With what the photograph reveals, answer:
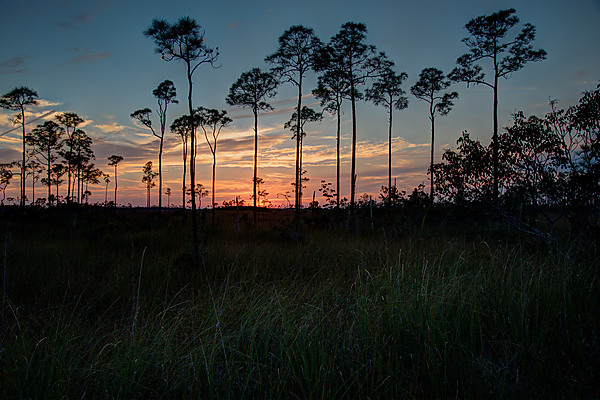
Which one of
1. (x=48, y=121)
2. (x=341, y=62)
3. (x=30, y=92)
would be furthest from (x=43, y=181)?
(x=341, y=62)

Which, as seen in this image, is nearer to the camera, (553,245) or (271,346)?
(271,346)

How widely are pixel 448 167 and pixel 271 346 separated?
A: 6.40m

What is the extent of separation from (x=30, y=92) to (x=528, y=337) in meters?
40.0

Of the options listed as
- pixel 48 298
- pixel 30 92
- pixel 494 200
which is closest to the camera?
pixel 48 298

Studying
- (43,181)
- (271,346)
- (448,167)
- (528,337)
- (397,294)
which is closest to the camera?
(528,337)

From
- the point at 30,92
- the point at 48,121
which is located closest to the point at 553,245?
the point at 30,92

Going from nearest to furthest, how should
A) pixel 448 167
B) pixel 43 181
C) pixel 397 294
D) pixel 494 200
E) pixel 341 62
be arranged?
pixel 397 294, pixel 494 200, pixel 448 167, pixel 341 62, pixel 43 181

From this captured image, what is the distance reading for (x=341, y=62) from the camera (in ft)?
60.2

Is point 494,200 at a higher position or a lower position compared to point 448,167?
lower

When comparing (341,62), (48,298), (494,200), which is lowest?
(48,298)

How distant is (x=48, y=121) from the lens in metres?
35.8

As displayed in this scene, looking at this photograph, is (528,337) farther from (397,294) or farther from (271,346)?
(271,346)

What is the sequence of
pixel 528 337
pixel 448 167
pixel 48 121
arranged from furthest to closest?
pixel 48 121 → pixel 448 167 → pixel 528 337

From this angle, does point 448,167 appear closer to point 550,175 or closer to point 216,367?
point 550,175
